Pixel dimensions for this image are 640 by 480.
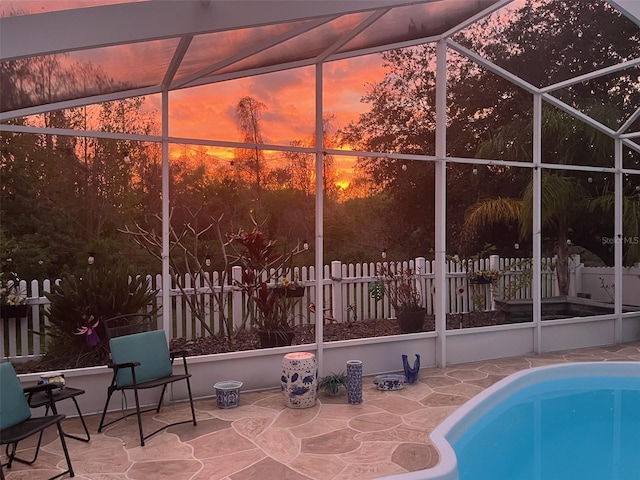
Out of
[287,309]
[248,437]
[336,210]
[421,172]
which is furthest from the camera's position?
[421,172]

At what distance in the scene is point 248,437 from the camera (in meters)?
4.18

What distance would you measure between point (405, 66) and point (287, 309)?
566 centimetres

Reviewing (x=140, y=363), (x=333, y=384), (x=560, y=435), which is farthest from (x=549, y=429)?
(x=140, y=363)

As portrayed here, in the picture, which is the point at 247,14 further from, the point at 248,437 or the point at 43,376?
the point at 43,376

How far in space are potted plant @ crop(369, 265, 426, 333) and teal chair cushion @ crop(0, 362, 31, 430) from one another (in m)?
4.73

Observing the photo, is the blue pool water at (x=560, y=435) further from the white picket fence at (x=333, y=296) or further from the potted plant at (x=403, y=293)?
the white picket fence at (x=333, y=296)

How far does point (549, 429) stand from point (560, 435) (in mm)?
143

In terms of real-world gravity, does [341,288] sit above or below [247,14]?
below

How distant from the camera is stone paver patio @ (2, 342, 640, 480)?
3.55 metres

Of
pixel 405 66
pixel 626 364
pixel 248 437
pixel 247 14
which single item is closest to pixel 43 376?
pixel 248 437

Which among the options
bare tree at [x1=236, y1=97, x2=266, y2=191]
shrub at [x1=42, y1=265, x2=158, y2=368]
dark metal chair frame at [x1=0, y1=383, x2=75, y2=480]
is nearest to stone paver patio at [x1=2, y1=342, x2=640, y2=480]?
dark metal chair frame at [x1=0, y1=383, x2=75, y2=480]

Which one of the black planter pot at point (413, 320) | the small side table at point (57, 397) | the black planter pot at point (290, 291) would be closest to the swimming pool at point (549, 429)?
the black planter pot at point (413, 320)

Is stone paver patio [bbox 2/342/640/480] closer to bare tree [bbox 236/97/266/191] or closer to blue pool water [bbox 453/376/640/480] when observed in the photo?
blue pool water [bbox 453/376/640/480]

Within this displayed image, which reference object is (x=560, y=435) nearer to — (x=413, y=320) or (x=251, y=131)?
(x=413, y=320)
